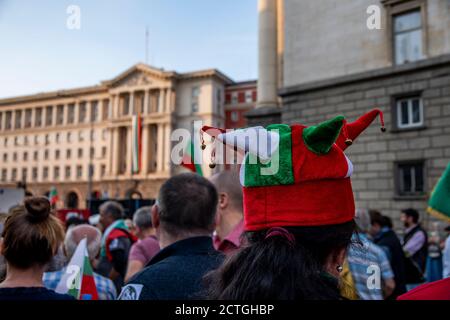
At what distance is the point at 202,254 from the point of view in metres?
2.55

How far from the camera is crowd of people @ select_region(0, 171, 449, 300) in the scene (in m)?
Result: 1.23

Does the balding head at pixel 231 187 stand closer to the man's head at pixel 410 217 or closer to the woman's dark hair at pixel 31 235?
the woman's dark hair at pixel 31 235

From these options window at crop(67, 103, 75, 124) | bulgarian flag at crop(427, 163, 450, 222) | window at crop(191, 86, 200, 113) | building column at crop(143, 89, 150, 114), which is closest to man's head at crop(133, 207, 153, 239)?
bulgarian flag at crop(427, 163, 450, 222)

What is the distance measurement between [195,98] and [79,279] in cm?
6042

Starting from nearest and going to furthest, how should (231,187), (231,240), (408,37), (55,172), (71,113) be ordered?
(231,240) → (231,187) → (408,37) → (71,113) → (55,172)

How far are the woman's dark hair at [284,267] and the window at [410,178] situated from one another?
13683mm

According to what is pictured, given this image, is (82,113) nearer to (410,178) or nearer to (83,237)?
(410,178)

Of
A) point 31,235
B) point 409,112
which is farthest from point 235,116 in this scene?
point 31,235

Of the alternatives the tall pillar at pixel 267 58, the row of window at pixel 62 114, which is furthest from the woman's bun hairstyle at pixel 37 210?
the row of window at pixel 62 114

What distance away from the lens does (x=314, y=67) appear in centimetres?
1666
